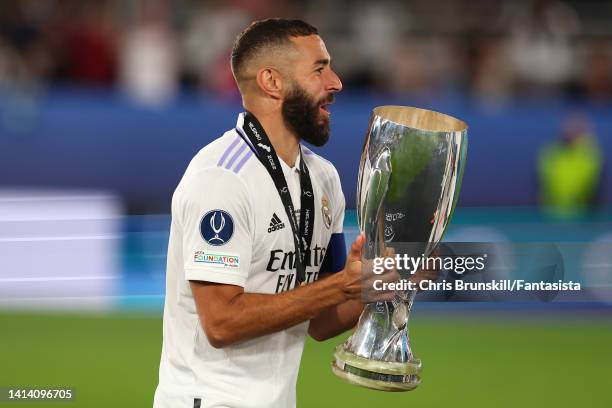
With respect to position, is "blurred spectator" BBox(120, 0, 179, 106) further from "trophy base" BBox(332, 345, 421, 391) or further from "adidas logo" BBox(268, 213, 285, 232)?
"trophy base" BBox(332, 345, 421, 391)

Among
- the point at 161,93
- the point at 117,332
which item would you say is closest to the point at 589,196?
the point at 161,93

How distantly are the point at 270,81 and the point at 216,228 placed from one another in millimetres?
590

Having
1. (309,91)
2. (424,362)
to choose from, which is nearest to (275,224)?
(309,91)

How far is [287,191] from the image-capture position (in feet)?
12.5

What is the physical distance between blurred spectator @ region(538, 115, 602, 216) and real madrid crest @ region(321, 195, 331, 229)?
7.88 metres

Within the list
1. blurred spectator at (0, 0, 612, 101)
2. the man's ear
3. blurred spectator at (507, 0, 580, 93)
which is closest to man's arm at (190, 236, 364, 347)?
the man's ear

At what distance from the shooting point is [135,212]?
38.7 ft

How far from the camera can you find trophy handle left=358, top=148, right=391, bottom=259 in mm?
3547

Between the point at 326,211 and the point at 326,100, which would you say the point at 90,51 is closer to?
the point at 326,211

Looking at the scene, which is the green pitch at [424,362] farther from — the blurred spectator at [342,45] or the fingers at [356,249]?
the fingers at [356,249]

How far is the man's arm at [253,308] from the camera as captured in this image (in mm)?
3501

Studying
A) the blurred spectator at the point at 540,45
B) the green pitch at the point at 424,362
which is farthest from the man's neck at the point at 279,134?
the blurred spectator at the point at 540,45

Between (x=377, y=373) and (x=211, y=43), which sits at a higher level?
(x=211, y=43)

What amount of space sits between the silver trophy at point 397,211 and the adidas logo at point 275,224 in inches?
11.0
